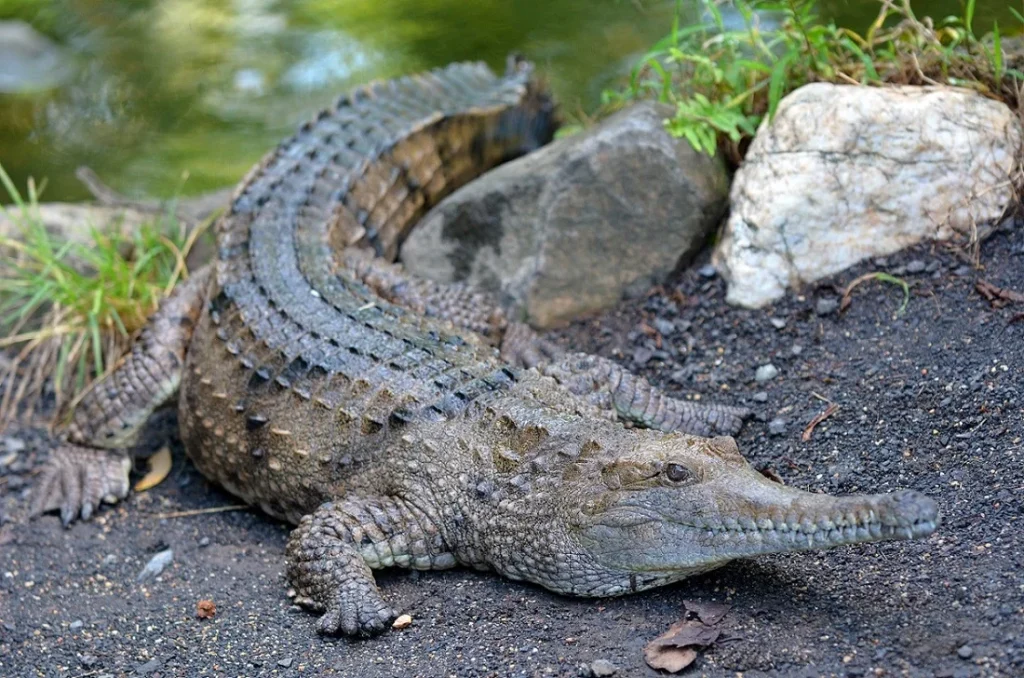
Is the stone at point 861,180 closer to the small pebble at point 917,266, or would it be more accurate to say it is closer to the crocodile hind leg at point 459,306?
the small pebble at point 917,266

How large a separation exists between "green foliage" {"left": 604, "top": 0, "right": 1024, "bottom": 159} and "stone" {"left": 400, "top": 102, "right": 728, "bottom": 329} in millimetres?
204

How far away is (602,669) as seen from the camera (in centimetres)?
316

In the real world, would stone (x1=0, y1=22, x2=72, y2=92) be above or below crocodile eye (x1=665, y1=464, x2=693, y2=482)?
below

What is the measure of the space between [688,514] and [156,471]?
3332 mm

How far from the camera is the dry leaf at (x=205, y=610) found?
4039mm

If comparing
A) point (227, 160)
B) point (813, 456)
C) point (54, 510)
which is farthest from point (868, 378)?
point (227, 160)

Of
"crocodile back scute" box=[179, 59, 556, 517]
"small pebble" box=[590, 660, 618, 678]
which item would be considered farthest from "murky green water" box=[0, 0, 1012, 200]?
"small pebble" box=[590, 660, 618, 678]

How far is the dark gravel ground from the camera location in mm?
3107

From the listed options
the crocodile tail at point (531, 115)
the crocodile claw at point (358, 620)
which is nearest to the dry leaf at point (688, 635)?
the crocodile claw at point (358, 620)

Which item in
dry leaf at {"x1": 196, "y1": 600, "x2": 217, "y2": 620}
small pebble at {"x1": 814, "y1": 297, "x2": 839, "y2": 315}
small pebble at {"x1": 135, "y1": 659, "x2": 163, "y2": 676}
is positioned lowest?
dry leaf at {"x1": 196, "y1": 600, "x2": 217, "y2": 620}

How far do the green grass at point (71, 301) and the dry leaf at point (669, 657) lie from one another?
389 centimetres

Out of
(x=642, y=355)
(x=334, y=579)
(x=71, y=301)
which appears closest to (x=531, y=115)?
(x=642, y=355)

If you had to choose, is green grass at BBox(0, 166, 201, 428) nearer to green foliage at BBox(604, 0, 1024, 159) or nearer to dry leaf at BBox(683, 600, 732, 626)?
green foliage at BBox(604, 0, 1024, 159)

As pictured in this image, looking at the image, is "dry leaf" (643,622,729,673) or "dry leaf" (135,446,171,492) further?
"dry leaf" (135,446,171,492)
